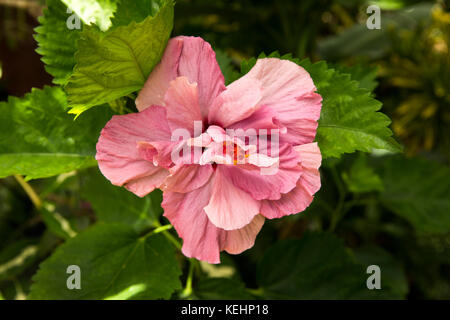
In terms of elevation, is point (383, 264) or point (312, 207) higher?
point (312, 207)

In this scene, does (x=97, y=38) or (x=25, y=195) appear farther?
(x=25, y=195)

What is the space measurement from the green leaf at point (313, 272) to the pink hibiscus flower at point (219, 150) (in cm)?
30

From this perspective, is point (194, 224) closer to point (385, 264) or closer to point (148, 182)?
point (148, 182)

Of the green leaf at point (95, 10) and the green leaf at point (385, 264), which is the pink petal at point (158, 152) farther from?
the green leaf at point (385, 264)

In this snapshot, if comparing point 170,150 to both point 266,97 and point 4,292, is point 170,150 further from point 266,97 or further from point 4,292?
point 4,292

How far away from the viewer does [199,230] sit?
394mm

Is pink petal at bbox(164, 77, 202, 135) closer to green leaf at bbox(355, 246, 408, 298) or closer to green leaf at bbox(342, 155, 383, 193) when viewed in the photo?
green leaf at bbox(342, 155, 383, 193)

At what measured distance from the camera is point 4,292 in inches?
32.8

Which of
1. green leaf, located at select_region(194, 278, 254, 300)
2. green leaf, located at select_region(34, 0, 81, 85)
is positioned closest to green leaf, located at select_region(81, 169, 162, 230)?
green leaf, located at select_region(194, 278, 254, 300)

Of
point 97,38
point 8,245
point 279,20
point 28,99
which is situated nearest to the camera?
point 97,38

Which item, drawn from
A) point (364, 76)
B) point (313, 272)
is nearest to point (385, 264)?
point (313, 272)

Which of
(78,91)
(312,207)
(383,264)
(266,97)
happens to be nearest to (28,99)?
(78,91)

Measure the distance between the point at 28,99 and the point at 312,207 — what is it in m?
0.56

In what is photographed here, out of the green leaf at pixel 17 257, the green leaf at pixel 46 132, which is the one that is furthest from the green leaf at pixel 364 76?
the green leaf at pixel 17 257
